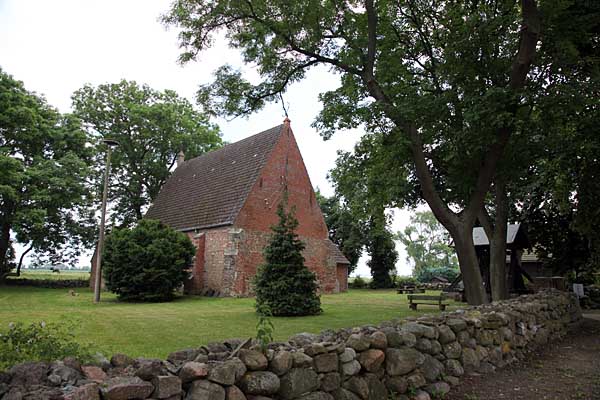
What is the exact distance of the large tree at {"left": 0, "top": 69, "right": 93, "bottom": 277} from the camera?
25.0m

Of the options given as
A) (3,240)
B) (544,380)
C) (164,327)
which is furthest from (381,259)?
(544,380)

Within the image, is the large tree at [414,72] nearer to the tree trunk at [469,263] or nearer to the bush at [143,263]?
the tree trunk at [469,263]

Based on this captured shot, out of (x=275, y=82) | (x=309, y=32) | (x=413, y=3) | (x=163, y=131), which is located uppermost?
(x=163, y=131)

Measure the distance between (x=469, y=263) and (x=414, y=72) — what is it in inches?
274

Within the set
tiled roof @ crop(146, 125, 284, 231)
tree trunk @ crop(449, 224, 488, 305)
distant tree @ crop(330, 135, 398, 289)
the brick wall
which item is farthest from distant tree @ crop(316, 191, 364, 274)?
tree trunk @ crop(449, 224, 488, 305)

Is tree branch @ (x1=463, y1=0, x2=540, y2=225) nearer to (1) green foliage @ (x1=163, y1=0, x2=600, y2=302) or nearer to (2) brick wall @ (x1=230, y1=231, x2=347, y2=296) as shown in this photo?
(1) green foliage @ (x1=163, y1=0, x2=600, y2=302)

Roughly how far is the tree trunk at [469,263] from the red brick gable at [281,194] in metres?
13.0

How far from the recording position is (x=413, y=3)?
1346 cm

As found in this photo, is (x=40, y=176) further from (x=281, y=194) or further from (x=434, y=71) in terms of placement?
(x=434, y=71)

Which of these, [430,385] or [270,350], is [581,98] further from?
[270,350]

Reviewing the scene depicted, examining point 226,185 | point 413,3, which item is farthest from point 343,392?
point 226,185

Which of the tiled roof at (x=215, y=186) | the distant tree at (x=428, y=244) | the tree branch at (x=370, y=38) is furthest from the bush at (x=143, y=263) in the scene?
the distant tree at (x=428, y=244)

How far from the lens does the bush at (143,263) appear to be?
18.7 metres

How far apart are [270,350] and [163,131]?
1299 inches
